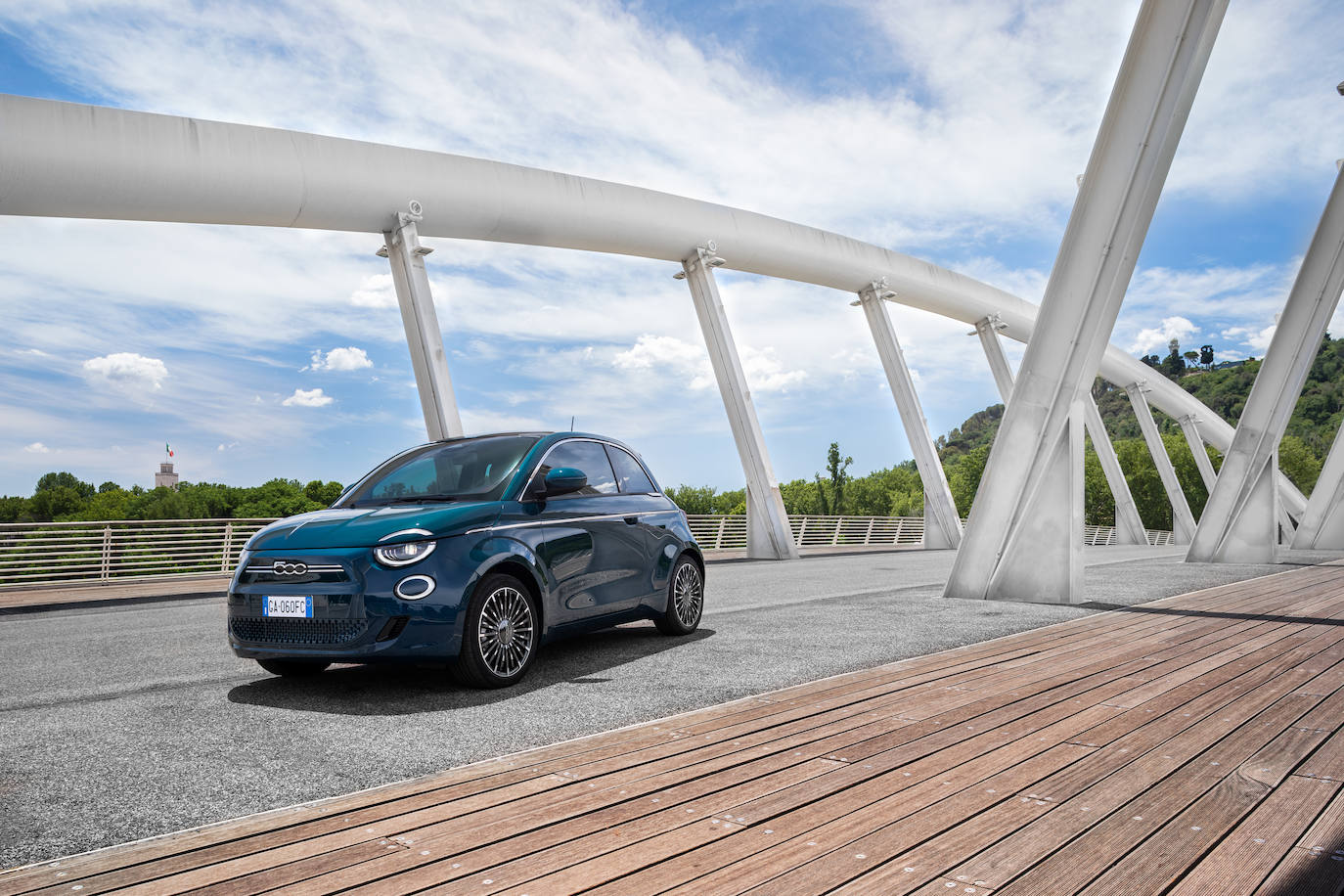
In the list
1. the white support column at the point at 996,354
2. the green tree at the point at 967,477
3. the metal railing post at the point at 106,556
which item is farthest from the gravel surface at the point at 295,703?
the green tree at the point at 967,477

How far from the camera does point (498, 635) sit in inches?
200

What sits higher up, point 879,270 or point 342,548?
point 879,270

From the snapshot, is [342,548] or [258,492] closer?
[342,548]

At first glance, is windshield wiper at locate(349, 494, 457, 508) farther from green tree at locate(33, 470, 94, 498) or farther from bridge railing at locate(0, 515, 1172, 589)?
green tree at locate(33, 470, 94, 498)

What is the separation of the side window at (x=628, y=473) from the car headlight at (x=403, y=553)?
2041 millimetres

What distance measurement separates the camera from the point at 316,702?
15.6ft

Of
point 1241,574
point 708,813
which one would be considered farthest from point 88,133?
point 1241,574

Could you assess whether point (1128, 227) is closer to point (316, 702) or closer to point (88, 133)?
point (316, 702)

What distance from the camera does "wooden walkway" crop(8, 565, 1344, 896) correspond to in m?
2.28

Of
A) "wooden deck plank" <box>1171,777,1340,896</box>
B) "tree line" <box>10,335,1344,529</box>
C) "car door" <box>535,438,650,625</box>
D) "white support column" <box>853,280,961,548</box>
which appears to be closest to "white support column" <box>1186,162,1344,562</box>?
A: "tree line" <box>10,335,1344,529</box>

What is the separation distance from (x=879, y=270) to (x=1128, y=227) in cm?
1642

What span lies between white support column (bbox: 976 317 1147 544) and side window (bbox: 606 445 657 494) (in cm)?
2504

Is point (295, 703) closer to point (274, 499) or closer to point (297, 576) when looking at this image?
point (297, 576)

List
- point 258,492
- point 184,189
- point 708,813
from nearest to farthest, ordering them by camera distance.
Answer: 1. point 708,813
2. point 184,189
3. point 258,492
